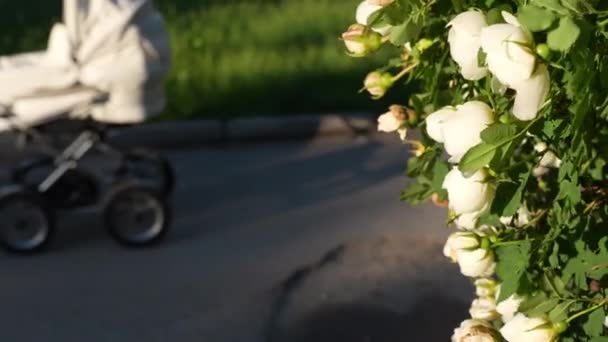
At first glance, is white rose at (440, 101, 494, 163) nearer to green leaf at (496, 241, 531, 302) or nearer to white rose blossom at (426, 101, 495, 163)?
white rose blossom at (426, 101, 495, 163)

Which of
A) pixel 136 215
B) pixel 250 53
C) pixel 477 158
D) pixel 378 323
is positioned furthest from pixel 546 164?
pixel 250 53

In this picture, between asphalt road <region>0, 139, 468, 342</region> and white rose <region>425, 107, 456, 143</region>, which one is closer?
white rose <region>425, 107, 456, 143</region>

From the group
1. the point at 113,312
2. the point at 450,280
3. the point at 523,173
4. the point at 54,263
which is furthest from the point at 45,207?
the point at 523,173

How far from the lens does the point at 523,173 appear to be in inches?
74.3

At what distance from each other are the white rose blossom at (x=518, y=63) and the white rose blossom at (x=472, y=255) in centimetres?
53

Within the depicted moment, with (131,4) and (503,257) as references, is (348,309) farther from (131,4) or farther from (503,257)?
(503,257)

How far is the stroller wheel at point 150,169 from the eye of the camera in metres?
5.58

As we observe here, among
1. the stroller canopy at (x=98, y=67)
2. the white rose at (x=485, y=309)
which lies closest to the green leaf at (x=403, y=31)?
the white rose at (x=485, y=309)

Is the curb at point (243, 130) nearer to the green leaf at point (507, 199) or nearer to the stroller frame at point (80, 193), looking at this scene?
the stroller frame at point (80, 193)

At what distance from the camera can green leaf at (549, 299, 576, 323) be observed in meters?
1.86

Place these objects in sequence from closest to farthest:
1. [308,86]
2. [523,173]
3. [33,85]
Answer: [523,173], [33,85], [308,86]

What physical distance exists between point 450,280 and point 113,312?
4.87 feet

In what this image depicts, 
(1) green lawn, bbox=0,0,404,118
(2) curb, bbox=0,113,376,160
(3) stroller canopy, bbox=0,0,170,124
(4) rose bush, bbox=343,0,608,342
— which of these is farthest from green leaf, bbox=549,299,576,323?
(1) green lawn, bbox=0,0,404,118

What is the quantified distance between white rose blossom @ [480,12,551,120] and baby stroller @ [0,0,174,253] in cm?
376
